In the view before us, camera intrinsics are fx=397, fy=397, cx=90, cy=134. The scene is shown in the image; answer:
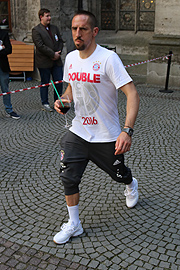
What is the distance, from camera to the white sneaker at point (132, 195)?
13.4 feet

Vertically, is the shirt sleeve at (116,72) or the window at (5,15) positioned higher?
the window at (5,15)

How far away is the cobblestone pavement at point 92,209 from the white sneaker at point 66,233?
5cm

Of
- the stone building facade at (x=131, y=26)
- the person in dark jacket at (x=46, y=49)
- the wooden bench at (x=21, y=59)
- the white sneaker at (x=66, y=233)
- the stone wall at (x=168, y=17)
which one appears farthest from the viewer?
the wooden bench at (x=21, y=59)

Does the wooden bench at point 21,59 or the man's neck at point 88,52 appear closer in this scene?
the man's neck at point 88,52

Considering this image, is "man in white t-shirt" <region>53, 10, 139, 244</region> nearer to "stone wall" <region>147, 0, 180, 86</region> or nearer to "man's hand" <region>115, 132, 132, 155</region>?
"man's hand" <region>115, 132, 132, 155</region>

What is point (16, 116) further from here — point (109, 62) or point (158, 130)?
point (109, 62)

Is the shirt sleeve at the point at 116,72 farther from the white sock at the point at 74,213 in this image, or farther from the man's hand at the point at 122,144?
the white sock at the point at 74,213

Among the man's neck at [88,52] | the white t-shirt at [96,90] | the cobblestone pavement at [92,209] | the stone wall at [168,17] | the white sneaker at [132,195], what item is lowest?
the cobblestone pavement at [92,209]

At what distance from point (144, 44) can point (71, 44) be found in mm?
2457

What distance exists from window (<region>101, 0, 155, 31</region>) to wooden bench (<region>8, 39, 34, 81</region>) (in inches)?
150

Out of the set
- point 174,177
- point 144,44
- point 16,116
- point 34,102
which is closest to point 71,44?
point 144,44

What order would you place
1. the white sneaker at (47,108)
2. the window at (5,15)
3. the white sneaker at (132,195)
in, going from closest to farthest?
the white sneaker at (132,195)
the white sneaker at (47,108)
the window at (5,15)

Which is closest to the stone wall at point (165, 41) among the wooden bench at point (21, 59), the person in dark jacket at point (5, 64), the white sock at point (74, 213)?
the wooden bench at point (21, 59)

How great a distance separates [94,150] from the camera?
11.6 ft
